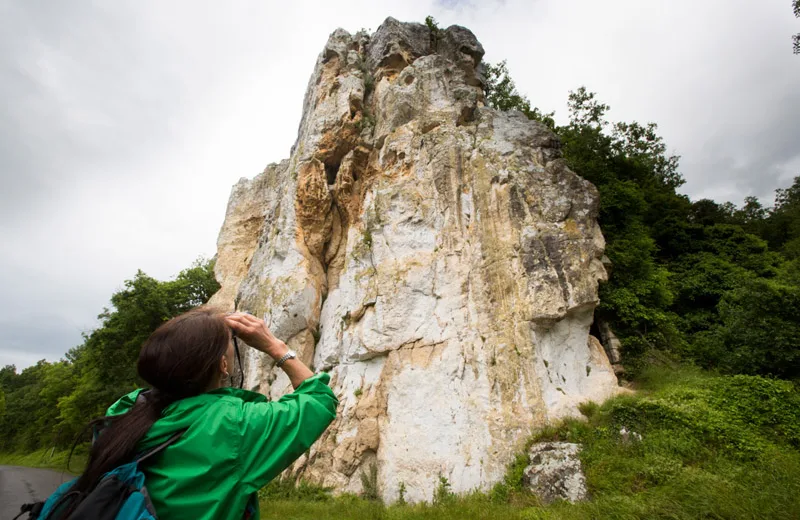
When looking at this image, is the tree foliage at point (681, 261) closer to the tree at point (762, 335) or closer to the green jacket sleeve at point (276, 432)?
the tree at point (762, 335)

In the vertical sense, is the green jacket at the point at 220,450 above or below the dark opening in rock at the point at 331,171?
below

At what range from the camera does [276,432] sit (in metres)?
1.43

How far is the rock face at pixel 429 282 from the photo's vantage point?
32.9ft

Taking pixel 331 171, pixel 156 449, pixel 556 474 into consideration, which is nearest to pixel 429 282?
pixel 556 474

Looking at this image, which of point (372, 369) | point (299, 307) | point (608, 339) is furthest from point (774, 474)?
point (299, 307)

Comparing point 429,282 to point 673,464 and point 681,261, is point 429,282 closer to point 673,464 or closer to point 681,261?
point 673,464

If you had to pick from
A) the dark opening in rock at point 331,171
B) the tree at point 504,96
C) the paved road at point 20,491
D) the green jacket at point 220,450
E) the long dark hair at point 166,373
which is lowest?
the paved road at point 20,491

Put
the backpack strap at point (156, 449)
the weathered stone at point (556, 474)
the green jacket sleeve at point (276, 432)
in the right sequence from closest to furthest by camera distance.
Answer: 1. the backpack strap at point (156, 449)
2. the green jacket sleeve at point (276, 432)
3. the weathered stone at point (556, 474)

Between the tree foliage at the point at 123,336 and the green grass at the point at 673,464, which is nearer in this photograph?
the green grass at the point at 673,464

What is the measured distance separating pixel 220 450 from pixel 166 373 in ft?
1.19

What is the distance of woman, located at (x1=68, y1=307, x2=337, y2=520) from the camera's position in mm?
1234

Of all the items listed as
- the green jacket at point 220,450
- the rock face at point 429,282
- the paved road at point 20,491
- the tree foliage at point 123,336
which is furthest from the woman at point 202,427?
the tree foliage at point 123,336

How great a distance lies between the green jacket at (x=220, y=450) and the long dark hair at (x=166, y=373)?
5 cm

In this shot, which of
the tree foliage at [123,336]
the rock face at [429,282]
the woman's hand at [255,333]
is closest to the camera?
the woman's hand at [255,333]
